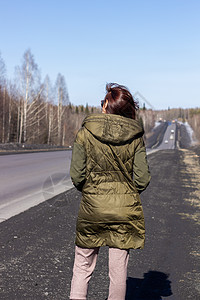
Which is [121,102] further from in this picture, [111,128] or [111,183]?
[111,183]

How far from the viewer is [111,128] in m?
2.38

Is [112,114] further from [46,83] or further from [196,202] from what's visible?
[46,83]

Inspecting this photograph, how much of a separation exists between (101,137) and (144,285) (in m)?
2.03

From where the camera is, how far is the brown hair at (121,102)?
2436 millimetres

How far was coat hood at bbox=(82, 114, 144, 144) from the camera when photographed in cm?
237

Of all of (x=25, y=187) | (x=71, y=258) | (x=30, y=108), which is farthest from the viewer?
(x=30, y=108)

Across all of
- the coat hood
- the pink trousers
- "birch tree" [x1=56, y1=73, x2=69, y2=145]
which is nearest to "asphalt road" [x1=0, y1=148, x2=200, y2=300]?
the pink trousers

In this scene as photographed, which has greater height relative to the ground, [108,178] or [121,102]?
[121,102]

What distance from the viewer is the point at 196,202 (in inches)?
346

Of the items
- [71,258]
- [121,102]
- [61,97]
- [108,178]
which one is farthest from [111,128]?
[61,97]

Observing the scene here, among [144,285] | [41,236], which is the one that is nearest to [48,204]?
[41,236]

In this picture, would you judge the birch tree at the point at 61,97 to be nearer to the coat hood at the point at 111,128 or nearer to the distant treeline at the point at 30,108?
the distant treeline at the point at 30,108

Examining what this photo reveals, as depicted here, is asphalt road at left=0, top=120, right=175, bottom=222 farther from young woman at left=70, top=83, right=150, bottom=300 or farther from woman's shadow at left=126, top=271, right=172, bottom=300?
young woman at left=70, top=83, right=150, bottom=300

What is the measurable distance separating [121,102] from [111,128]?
0.65ft
